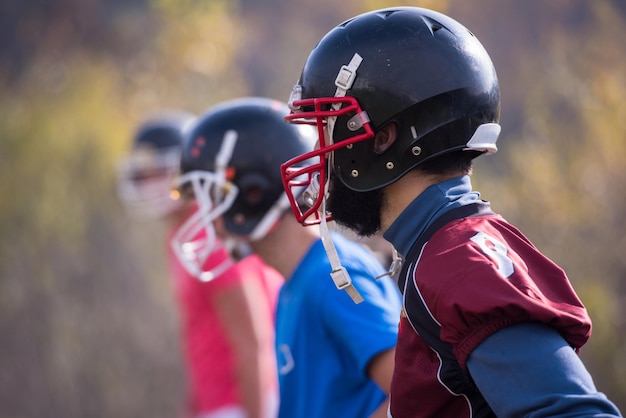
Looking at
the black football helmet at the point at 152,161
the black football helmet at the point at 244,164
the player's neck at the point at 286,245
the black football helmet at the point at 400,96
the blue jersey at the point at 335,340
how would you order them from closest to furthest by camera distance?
the black football helmet at the point at 400,96, the blue jersey at the point at 335,340, the player's neck at the point at 286,245, the black football helmet at the point at 244,164, the black football helmet at the point at 152,161

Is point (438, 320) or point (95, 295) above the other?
point (438, 320)

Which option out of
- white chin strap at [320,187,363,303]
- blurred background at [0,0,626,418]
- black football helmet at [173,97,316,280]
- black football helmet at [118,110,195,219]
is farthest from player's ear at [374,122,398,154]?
black football helmet at [118,110,195,219]

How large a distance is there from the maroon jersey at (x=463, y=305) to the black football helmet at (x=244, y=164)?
1.65 meters

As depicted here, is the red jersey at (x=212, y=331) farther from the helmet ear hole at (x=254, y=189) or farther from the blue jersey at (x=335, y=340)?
the blue jersey at (x=335, y=340)

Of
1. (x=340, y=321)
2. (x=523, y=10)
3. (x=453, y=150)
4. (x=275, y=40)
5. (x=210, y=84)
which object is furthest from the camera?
(x=275, y=40)

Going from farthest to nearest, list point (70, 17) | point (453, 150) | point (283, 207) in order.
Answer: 1. point (70, 17)
2. point (283, 207)
3. point (453, 150)

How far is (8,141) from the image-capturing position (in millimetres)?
9125

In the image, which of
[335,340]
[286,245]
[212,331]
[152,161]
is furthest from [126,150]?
[335,340]

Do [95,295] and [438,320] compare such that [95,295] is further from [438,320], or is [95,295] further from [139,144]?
[438,320]

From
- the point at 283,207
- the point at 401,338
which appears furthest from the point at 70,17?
the point at 401,338

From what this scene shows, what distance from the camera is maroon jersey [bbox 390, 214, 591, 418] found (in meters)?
1.74

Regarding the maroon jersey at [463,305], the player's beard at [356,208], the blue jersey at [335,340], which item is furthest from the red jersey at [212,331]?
Answer: the maroon jersey at [463,305]

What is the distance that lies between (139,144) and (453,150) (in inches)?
198

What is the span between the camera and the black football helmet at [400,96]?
217 cm
